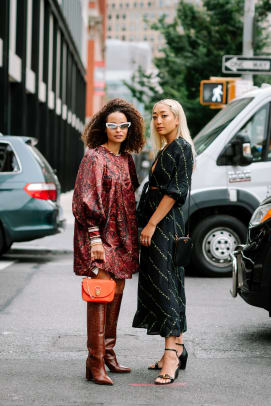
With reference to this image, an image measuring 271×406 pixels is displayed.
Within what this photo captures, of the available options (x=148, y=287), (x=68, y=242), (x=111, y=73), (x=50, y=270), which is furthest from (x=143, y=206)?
(x=111, y=73)

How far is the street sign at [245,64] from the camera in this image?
15.1 meters

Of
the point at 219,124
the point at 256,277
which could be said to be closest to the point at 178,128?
the point at 256,277

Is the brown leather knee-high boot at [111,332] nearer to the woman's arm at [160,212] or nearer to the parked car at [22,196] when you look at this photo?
the woman's arm at [160,212]

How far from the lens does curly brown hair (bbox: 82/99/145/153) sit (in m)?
5.15

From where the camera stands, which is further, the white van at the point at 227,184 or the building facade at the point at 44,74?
the building facade at the point at 44,74

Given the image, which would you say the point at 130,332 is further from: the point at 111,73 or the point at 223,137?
the point at 111,73

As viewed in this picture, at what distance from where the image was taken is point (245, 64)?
15.2 meters

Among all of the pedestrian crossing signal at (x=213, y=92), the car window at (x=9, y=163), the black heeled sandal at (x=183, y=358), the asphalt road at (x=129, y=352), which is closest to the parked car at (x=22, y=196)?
the car window at (x=9, y=163)

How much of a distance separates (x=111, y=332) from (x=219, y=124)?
5.87 metres

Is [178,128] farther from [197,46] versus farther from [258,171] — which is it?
[197,46]

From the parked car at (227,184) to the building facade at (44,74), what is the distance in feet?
36.7

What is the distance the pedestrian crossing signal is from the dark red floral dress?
11189 millimetres

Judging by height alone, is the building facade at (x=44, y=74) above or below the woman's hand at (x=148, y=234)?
above

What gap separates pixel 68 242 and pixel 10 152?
4217 mm
